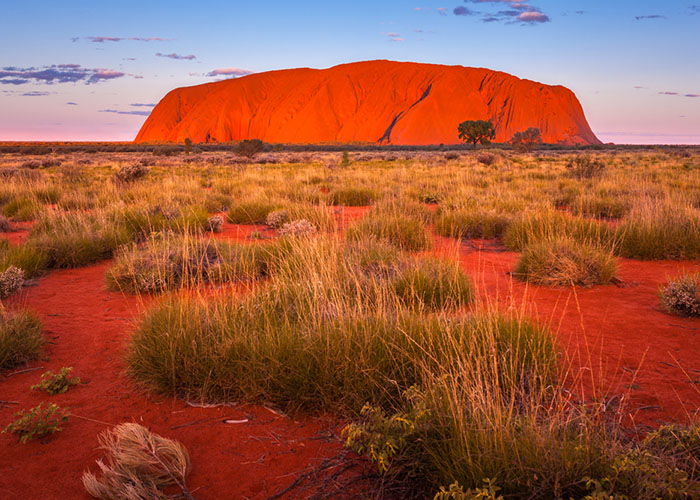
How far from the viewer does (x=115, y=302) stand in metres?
4.75

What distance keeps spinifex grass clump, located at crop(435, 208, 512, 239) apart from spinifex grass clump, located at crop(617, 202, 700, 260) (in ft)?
6.54

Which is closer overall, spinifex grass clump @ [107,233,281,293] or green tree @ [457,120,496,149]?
spinifex grass clump @ [107,233,281,293]

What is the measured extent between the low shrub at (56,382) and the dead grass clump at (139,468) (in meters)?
0.90

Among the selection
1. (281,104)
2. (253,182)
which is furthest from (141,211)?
(281,104)

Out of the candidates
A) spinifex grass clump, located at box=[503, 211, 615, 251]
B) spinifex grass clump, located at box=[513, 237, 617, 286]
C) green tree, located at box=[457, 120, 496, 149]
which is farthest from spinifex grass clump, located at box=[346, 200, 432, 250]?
green tree, located at box=[457, 120, 496, 149]

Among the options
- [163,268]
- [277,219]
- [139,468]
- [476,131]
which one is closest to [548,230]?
[277,219]

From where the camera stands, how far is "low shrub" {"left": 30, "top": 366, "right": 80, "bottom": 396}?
286cm

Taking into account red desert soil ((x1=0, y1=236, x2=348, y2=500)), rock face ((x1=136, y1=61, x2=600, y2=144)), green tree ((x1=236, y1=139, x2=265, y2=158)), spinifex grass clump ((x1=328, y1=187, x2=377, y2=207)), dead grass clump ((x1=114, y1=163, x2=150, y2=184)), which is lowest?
red desert soil ((x1=0, y1=236, x2=348, y2=500))

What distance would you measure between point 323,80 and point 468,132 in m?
78.0

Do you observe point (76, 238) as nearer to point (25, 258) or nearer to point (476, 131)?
point (25, 258)

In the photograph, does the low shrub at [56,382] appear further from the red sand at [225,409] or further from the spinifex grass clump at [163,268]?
the spinifex grass clump at [163,268]

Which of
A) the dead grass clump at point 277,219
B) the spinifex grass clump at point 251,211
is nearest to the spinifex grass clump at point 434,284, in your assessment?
the dead grass clump at point 277,219

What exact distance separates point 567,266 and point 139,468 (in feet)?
16.0

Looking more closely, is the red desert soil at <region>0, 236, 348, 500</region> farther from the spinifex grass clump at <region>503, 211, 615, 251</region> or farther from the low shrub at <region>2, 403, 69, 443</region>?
the spinifex grass clump at <region>503, 211, 615, 251</region>
